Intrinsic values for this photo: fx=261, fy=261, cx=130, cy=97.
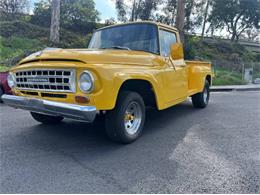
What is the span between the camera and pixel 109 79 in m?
3.68

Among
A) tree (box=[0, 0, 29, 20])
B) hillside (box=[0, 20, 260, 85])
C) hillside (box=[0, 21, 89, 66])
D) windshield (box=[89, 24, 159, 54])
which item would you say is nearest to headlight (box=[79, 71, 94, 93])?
windshield (box=[89, 24, 159, 54])

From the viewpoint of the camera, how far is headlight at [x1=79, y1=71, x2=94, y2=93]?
3.57 meters

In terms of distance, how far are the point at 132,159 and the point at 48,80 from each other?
171 cm

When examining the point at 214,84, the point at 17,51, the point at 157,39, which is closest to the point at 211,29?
the point at 214,84

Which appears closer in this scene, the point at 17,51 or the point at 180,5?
the point at 180,5

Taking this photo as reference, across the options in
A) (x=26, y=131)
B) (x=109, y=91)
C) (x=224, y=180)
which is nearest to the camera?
(x=224, y=180)

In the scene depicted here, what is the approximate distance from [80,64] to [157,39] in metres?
2.05

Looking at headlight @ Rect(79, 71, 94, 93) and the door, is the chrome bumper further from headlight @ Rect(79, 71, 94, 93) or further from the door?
the door

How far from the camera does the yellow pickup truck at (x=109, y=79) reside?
362 cm

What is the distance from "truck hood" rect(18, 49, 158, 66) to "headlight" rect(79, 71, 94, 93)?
0.24 metres

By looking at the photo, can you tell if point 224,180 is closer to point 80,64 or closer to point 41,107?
point 80,64

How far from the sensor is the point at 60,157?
3736 millimetres

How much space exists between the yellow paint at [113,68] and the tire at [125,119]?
27cm

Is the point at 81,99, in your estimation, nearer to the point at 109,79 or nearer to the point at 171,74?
the point at 109,79
